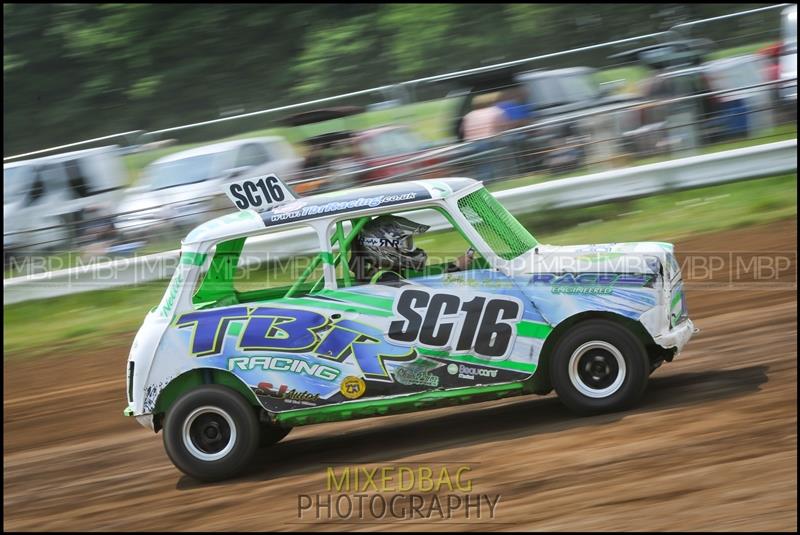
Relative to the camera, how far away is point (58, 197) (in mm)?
12820

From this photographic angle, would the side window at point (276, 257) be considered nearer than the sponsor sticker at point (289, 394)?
No

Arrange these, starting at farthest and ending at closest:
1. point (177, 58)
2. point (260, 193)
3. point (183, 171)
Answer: point (177, 58), point (183, 171), point (260, 193)

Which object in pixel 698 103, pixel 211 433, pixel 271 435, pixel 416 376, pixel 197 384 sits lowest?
pixel 271 435

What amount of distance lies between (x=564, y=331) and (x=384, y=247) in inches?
51.0

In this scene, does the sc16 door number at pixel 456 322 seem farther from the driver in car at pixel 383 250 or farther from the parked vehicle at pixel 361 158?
the parked vehicle at pixel 361 158

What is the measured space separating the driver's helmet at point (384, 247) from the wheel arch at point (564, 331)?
1.03m

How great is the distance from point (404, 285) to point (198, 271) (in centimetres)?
141

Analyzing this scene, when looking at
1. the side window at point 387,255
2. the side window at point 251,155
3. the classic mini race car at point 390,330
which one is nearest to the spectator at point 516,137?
the side window at point 251,155

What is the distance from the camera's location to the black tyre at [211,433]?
6379mm

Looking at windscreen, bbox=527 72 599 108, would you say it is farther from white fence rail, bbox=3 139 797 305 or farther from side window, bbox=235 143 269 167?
side window, bbox=235 143 269 167

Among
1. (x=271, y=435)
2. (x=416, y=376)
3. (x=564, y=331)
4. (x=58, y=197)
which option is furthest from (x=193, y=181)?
(x=564, y=331)

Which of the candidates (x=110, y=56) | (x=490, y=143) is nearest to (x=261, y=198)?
(x=490, y=143)

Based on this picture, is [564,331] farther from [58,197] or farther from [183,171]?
[58,197]

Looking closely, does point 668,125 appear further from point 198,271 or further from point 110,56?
point 110,56
